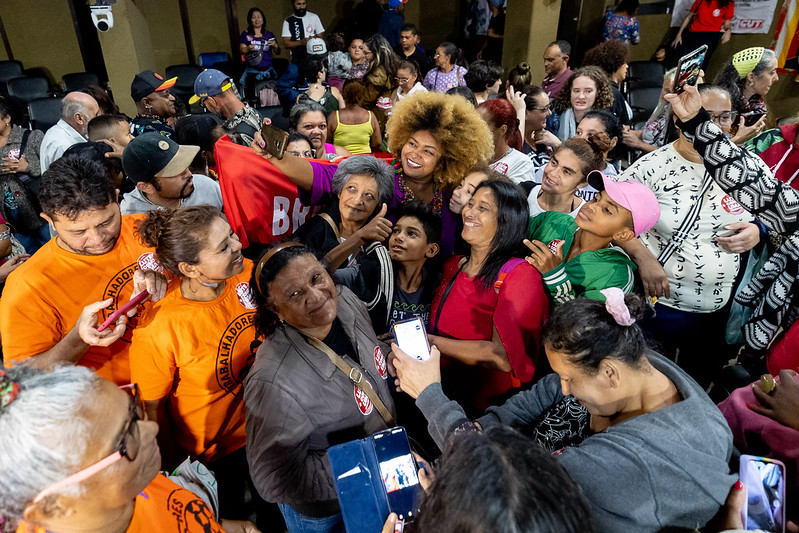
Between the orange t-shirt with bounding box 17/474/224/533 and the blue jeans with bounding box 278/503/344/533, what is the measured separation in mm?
429

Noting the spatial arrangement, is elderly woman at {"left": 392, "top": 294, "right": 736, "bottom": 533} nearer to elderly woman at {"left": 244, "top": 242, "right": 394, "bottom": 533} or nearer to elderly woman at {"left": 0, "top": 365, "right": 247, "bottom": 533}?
elderly woman at {"left": 244, "top": 242, "right": 394, "bottom": 533}

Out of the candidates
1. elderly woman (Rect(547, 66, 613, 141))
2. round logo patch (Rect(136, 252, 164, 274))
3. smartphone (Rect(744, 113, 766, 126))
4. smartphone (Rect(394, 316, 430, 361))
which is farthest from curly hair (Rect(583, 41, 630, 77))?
round logo patch (Rect(136, 252, 164, 274))

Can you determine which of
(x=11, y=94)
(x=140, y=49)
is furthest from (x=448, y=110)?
(x=11, y=94)

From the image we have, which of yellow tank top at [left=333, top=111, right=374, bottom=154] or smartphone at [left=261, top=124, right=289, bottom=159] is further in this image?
yellow tank top at [left=333, top=111, right=374, bottom=154]

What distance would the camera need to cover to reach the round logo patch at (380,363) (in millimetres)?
2064

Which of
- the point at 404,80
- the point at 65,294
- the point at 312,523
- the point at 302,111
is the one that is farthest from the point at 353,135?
the point at 312,523

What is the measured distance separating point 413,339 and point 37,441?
4.34 feet

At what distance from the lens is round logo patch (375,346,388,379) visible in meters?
2.06

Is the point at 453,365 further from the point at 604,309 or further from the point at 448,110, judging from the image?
the point at 448,110

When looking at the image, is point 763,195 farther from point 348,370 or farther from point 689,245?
point 348,370

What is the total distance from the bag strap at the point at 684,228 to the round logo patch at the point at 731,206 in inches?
4.1

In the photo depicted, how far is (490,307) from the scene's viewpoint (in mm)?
2330

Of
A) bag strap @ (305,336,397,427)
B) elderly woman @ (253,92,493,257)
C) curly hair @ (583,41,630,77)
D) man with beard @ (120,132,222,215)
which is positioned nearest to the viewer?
bag strap @ (305,336,397,427)

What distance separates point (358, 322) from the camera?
213 cm
